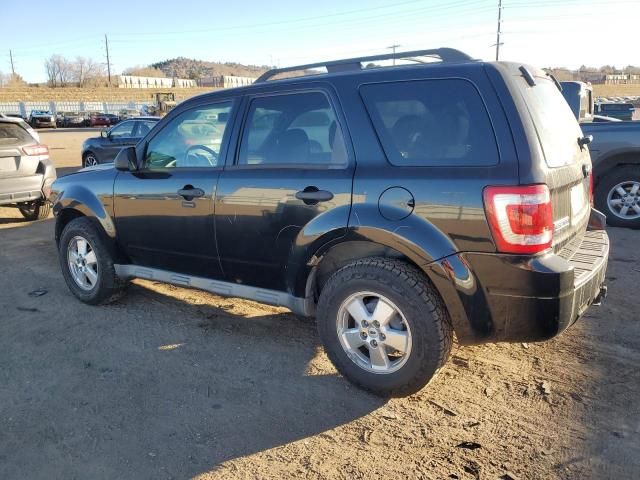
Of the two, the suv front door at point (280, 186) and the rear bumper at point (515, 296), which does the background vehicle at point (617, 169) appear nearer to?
the rear bumper at point (515, 296)

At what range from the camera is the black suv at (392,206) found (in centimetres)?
276

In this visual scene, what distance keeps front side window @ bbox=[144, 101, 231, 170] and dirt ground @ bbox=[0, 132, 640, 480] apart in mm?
1335

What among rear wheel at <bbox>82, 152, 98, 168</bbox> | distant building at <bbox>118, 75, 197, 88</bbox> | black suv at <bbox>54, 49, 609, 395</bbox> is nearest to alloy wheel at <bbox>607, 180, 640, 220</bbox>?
black suv at <bbox>54, 49, 609, 395</bbox>

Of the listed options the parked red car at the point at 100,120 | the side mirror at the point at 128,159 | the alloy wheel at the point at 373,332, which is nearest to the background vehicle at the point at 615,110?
the side mirror at the point at 128,159

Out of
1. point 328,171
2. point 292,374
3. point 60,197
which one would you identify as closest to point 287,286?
point 292,374

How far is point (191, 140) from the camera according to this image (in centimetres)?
419

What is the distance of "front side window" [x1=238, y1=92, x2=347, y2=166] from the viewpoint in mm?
3373

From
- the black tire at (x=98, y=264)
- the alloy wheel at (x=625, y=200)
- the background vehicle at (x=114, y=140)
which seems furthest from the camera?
the background vehicle at (x=114, y=140)

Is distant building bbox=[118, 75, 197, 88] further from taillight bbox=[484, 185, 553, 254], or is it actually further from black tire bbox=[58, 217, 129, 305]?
taillight bbox=[484, 185, 553, 254]

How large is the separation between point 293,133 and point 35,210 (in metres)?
6.99

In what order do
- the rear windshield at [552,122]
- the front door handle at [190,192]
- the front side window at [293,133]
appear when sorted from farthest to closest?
the front door handle at [190,192]
the front side window at [293,133]
the rear windshield at [552,122]

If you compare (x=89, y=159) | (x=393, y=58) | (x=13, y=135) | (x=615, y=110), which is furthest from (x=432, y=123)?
(x=615, y=110)

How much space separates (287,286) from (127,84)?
127749mm

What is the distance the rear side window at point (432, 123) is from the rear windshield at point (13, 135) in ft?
21.9
